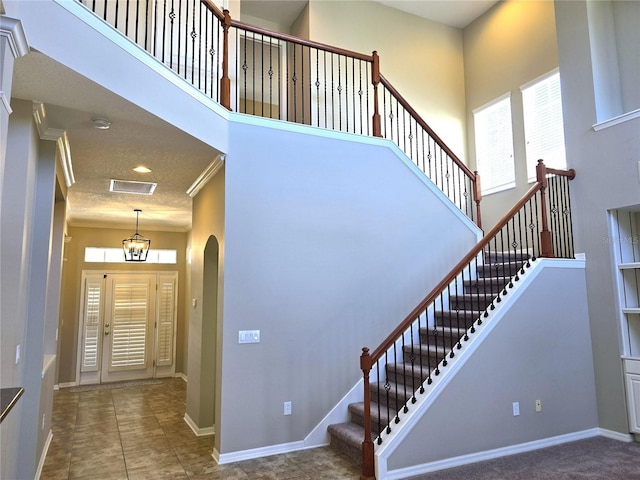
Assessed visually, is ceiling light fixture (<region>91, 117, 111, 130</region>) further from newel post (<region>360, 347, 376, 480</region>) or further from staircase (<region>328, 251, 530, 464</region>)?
staircase (<region>328, 251, 530, 464</region>)

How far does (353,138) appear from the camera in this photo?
5.04 m

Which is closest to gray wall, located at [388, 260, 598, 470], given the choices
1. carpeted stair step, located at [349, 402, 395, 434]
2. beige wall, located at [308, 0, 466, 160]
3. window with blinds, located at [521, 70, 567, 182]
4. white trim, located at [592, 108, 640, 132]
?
carpeted stair step, located at [349, 402, 395, 434]

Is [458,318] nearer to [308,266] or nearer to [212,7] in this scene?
[308,266]

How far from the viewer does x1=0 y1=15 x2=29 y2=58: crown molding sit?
81.5 inches

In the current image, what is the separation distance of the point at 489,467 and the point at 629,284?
246 centimetres

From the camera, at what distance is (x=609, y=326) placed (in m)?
4.58

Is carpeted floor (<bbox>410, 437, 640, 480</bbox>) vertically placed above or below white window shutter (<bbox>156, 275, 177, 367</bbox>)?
below

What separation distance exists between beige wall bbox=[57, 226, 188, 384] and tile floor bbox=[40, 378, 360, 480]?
1.73 meters

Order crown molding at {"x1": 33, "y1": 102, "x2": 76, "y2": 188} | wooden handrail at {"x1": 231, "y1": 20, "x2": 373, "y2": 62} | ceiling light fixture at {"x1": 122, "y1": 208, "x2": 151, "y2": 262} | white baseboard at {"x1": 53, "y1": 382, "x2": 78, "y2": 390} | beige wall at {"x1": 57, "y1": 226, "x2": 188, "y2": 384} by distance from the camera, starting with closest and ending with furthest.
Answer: crown molding at {"x1": 33, "y1": 102, "x2": 76, "y2": 188} < wooden handrail at {"x1": 231, "y1": 20, "x2": 373, "y2": 62} < ceiling light fixture at {"x1": 122, "y1": 208, "x2": 151, "y2": 262} < white baseboard at {"x1": 53, "y1": 382, "x2": 78, "y2": 390} < beige wall at {"x1": 57, "y1": 226, "x2": 188, "y2": 384}

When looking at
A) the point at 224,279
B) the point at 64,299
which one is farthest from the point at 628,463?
the point at 64,299

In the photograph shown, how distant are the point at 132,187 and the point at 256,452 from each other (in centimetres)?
343

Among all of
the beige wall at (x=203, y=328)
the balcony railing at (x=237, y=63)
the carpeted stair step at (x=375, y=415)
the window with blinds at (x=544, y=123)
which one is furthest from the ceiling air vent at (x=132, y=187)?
the window with blinds at (x=544, y=123)

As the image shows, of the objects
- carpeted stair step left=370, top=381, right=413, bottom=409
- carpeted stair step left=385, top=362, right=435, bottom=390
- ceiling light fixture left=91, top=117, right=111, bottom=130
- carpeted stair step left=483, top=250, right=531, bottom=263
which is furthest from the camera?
carpeted stair step left=483, top=250, right=531, bottom=263

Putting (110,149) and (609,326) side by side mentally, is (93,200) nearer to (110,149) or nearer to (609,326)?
(110,149)
